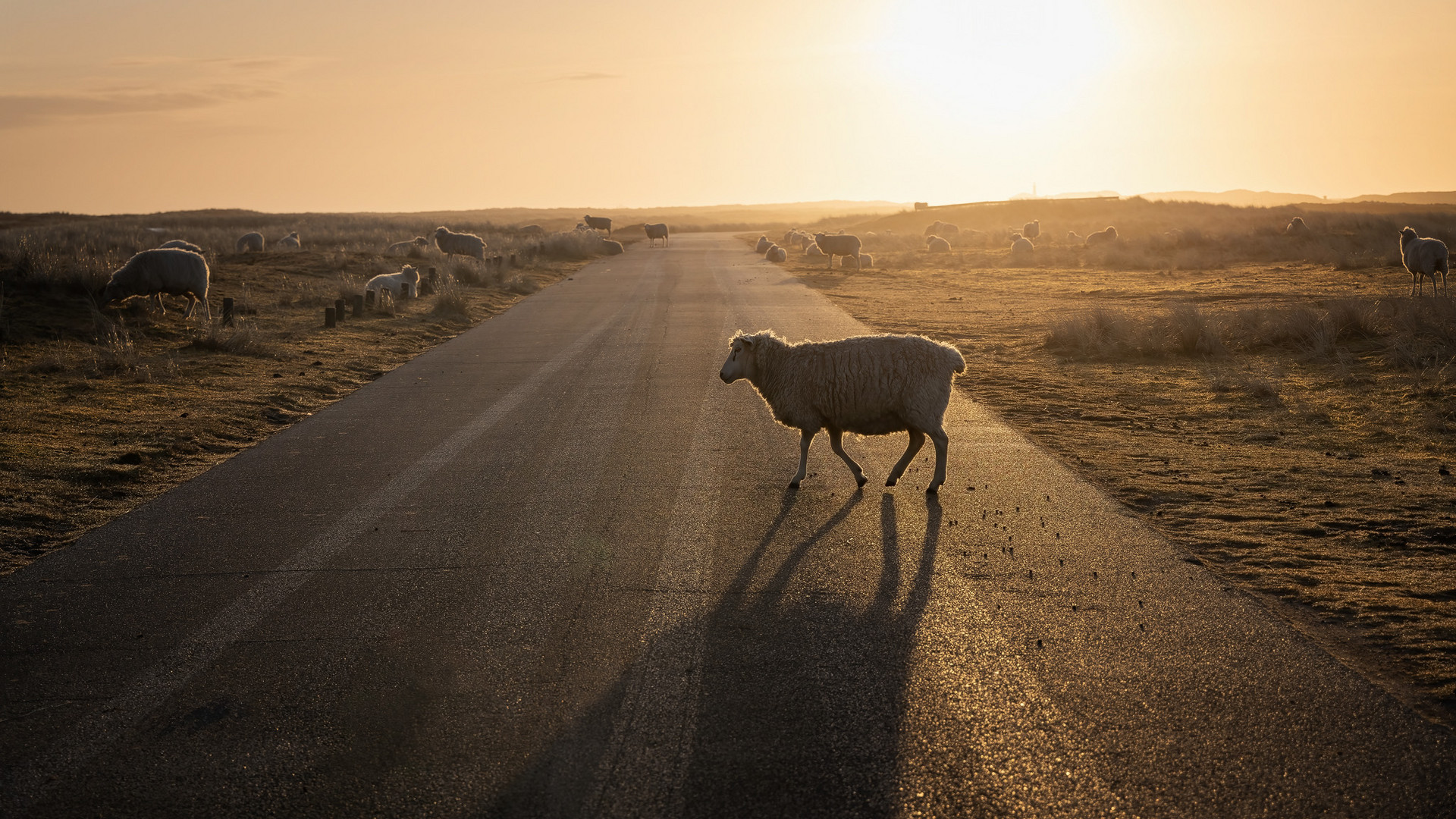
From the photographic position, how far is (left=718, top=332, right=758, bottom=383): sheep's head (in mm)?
9148

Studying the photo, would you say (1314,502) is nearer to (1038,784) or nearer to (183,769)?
(1038,784)

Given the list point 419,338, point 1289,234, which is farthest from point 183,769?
point 1289,234

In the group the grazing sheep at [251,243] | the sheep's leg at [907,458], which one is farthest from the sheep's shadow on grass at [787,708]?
the grazing sheep at [251,243]

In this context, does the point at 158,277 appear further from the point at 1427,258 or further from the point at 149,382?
the point at 1427,258

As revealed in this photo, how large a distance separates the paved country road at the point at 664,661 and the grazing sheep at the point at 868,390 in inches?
18.4

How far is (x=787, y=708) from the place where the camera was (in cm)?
457

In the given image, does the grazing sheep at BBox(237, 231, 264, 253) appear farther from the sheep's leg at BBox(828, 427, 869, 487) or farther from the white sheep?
the sheep's leg at BBox(828, 427, 869, 487)

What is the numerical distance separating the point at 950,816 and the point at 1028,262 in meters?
43.4

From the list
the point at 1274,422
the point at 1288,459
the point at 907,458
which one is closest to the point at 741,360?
the point at 907,458

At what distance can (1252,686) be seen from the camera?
4766 mm

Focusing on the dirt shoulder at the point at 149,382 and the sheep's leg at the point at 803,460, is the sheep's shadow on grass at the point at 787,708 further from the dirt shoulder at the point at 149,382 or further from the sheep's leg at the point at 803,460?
the dirt shoulder at the point at 149,382

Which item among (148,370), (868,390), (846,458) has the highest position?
(868,390)

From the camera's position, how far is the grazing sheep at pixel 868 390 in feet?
28.0

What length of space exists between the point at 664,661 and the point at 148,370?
12358 millimetres
